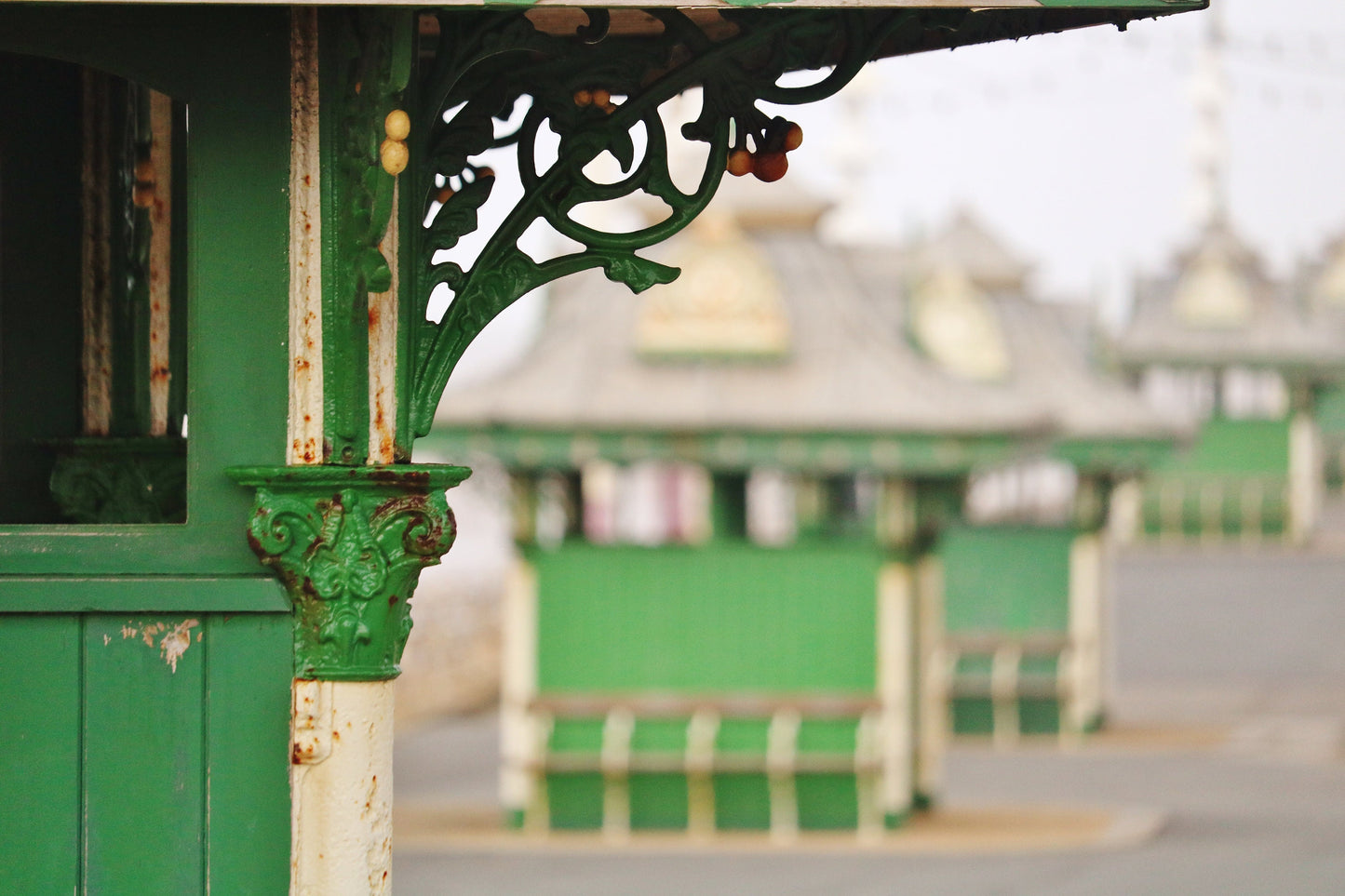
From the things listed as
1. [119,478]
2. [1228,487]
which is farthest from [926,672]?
[1228,487]

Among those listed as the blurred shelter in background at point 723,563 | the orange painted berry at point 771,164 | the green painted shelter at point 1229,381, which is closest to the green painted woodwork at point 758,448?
the blurred shelter in background at point 723,563

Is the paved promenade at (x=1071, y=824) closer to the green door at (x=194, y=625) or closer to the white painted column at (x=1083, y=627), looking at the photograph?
the white painted column at (x=1083, y=627)

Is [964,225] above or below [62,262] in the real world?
above

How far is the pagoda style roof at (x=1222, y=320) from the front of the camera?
40.2 m

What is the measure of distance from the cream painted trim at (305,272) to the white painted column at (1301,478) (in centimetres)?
3618

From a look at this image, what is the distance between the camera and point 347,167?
168 inches

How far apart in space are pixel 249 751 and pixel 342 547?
1.35ft

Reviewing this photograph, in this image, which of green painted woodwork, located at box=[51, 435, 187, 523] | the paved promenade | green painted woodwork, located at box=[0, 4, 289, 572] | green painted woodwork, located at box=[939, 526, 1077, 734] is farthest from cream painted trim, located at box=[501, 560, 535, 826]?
green painted woodwork, located at box=[0, 4, 289, 572]

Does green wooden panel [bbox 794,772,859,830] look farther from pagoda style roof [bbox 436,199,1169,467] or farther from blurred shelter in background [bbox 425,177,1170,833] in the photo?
pagoda style roof [bbox 436,199,1169,467]

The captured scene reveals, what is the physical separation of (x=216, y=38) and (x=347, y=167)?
0.33m

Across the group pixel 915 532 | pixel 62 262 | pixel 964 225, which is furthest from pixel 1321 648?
pixel 62 262

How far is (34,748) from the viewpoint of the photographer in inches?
170

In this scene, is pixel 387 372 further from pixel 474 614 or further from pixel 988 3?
pixel 474 614

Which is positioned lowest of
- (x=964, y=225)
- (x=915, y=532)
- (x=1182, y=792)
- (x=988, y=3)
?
(x=1182, y=792)
